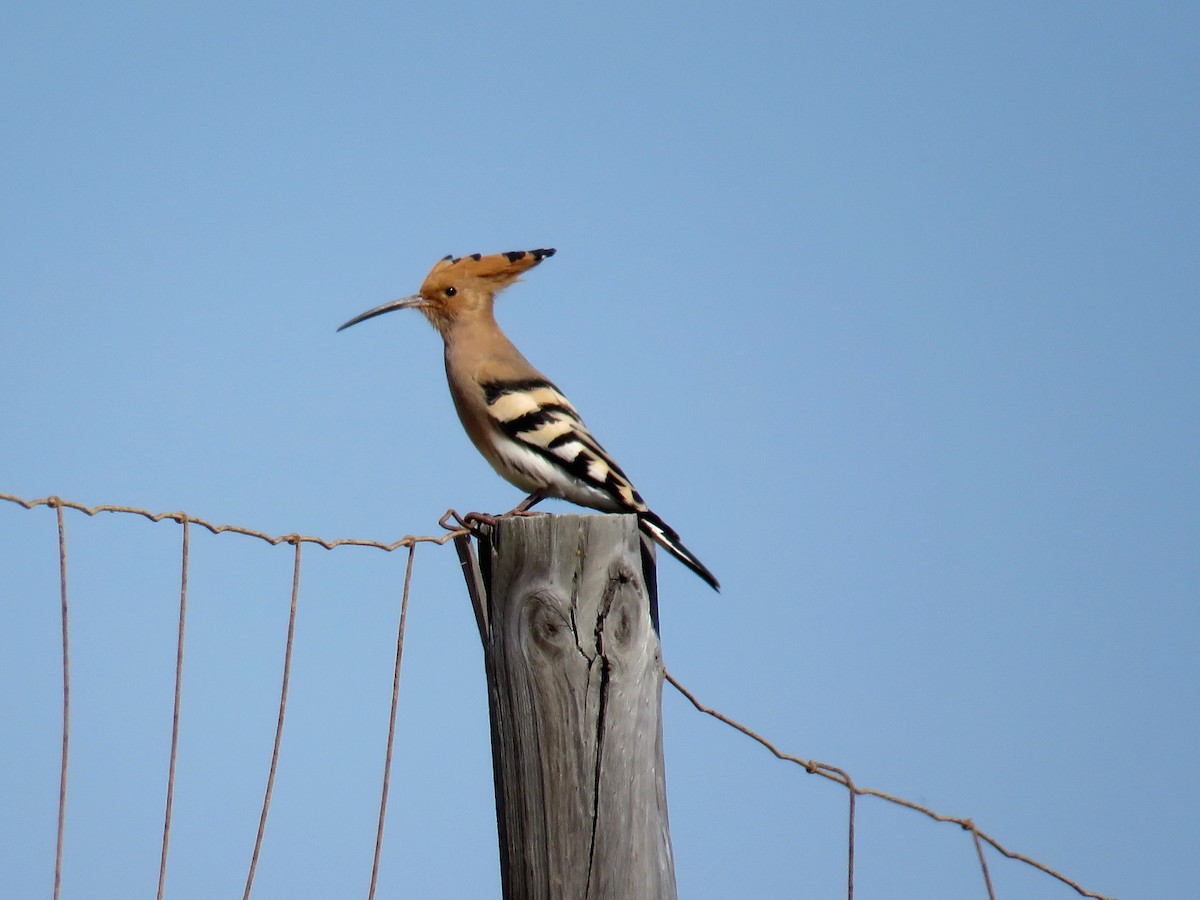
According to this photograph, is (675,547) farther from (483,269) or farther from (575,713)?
(483,269)

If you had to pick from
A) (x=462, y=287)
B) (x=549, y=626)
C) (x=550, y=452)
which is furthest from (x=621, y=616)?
(x=462, y=287)

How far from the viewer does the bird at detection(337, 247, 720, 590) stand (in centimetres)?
381

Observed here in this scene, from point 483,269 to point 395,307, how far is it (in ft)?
1.09

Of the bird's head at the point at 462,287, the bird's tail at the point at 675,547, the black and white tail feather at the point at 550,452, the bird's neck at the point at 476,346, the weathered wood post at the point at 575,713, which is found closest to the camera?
the weathered wood post at the point at 575,713

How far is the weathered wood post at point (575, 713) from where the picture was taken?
90.4 inches

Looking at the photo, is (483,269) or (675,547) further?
(483,269)

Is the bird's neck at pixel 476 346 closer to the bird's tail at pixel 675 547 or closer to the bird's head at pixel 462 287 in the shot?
the bird's head at pixel 462 287

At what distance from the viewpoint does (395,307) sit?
4.73 metres

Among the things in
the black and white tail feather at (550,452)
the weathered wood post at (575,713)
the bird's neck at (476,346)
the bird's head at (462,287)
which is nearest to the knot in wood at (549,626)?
the weathered wood post at (575,713)

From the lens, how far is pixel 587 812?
2301 millimetres

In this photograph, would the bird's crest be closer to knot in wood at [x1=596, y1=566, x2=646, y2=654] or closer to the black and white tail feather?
the black and white tail feather

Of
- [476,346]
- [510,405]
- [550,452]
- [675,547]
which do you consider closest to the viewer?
[675,547]

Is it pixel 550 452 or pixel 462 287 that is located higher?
pixel 462 287

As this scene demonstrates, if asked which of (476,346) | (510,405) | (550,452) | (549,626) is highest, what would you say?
(476,346)
